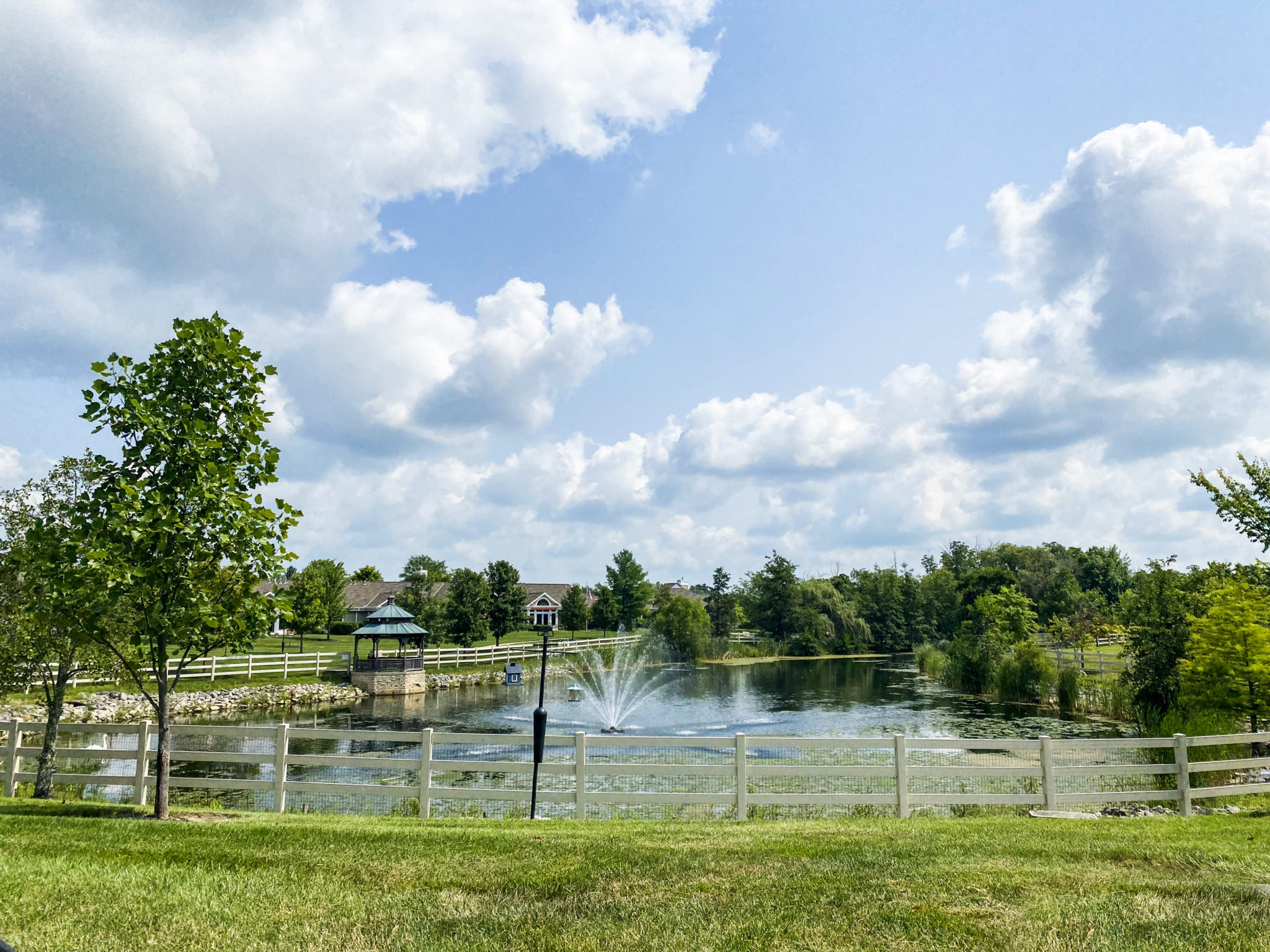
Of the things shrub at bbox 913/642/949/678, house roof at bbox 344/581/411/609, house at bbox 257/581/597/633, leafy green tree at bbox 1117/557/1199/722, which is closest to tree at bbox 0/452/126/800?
leafy green tree at bbox 1117/557/1199/722

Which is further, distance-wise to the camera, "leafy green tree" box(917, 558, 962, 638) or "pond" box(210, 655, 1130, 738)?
"leafy green tree" box(917, 558, 962, 638)

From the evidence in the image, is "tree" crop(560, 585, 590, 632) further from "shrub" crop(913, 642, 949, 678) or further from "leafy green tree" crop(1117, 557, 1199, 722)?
"leafy green tree" crop(1117, 557, 1199, 722)

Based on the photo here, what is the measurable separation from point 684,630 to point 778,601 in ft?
55.1

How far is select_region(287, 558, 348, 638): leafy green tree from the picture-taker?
5203 cm

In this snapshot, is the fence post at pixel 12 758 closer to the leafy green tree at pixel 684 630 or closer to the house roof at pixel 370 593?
the leafy green tree at pixel 684 630

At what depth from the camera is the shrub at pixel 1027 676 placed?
99.8 ft

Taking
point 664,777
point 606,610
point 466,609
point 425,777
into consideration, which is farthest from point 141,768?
point 606,610

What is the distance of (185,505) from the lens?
9.87 meters

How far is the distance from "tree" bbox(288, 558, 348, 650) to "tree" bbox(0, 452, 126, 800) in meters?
34.3

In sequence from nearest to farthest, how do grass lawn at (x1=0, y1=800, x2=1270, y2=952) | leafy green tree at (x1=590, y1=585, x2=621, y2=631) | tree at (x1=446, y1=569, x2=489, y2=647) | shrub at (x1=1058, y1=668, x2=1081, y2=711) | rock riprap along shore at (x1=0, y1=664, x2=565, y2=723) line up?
1. grass lawn at (x1=0, y1=800, x2=1270, y2=952)
2. rock riprap along shore at (x1=0, y1=664, x2=565, y2=723)
3. shrub at (x1=1058, y1=668, x2=1081, y2=711)
4. tree at (x1=446, y1=569, x2=489, y2=647)
5. leafy green tree at (x1=590, y1=585, x2=621, y2=631)

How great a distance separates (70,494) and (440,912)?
11.8 meters

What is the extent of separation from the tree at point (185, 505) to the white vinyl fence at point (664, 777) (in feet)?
5.42

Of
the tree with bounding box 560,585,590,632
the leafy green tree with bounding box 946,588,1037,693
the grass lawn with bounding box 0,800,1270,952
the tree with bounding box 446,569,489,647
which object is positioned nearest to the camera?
the grass lawn with bounding box 0,800,1270,952

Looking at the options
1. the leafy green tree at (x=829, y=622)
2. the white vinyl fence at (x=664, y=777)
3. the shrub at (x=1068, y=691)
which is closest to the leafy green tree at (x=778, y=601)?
the leafy green tree at (x=829, y=622)
